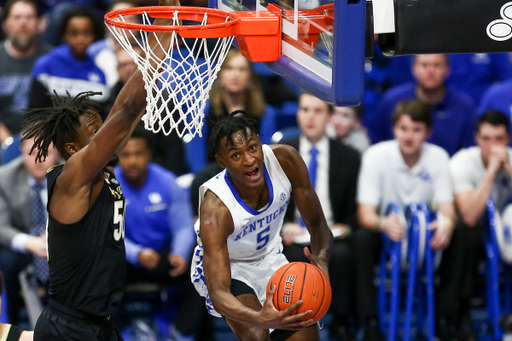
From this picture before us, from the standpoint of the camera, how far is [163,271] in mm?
5219

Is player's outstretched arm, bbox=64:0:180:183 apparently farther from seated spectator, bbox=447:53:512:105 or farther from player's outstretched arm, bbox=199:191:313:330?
seated spectator, bbox=447:53:512:105

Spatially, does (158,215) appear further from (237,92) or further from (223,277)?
(223,277)

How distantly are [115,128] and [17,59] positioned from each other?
396 cm

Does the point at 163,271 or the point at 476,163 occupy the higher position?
the point at 476,163

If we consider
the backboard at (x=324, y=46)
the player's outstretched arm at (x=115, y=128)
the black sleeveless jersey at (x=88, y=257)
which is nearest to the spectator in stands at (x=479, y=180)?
the backboard at (x=324, y=46)

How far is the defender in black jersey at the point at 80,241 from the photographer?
3285mm

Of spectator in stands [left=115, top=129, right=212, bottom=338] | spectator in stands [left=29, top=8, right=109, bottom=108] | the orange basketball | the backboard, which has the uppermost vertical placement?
the backboard

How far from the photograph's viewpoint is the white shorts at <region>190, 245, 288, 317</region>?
12.4ft

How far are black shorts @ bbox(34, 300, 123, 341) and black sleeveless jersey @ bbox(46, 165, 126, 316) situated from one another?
0.06m

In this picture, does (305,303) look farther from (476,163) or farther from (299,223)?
(476,163)

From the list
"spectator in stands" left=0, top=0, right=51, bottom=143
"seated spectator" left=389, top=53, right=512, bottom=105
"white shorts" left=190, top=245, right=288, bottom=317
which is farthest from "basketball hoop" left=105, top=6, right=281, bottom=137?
Answer: "seated spectator" left=389, top=53, right=512, bottom=105

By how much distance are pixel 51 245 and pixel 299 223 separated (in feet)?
7.57

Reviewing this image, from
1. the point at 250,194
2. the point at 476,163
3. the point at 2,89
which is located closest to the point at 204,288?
the point at 250,194

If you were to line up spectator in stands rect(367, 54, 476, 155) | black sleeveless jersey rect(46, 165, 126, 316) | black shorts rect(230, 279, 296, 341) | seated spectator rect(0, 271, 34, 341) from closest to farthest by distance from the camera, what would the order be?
black sleeveless jersey rect(46, 165, 126, 316) → seated spectator rect(0, 271, 34, 341) → black shorts rect(230, 279, 296, 341) → spectator in stands rect(367, 54, 476, 155)
